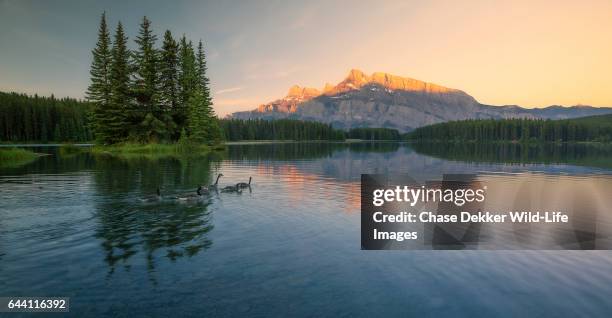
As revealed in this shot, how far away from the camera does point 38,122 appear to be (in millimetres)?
155500

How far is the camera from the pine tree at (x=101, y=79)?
77875 millimetres

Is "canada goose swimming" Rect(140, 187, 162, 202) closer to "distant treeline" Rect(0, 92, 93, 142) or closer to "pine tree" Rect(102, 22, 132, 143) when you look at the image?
"pine tree" Rect(102, 22, 132, 143)

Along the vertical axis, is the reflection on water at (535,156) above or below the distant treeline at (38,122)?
below

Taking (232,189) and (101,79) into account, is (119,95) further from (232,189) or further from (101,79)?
(232,189)

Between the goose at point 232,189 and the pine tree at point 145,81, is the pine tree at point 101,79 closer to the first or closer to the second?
the pine tree at point 145,81

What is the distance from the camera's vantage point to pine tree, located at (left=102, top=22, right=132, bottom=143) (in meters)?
75.8

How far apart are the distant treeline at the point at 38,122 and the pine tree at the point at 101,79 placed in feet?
244

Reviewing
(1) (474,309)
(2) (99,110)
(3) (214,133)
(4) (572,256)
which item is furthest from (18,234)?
(3) (214,133)

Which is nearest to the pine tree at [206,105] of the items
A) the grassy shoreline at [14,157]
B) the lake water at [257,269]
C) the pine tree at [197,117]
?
the pine tree at [197,117]

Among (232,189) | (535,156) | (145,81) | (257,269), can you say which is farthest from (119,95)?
(535,156)

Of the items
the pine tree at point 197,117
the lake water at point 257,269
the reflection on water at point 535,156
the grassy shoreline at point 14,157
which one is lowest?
the lake water at point 257,269

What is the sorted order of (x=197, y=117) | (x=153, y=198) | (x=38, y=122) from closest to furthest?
(x=153, y=198) → (x=197, y=117) → (x=38, y=122)

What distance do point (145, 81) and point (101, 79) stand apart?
12.2 metres

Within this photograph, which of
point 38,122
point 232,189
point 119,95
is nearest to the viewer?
point 232,189
